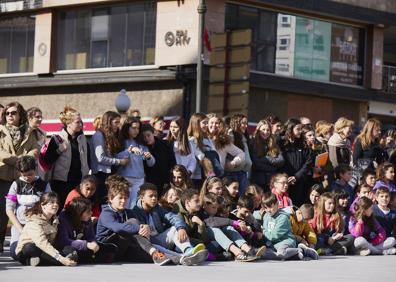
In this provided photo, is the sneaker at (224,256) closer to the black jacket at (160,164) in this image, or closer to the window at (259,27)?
the black jacket at (160,164)

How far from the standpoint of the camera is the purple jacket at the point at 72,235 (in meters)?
12.8

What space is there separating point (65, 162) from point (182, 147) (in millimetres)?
2064

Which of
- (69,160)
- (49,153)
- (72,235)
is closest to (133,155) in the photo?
(69,160)

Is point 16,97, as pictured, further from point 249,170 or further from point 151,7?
point 249,170

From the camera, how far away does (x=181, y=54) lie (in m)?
32.5

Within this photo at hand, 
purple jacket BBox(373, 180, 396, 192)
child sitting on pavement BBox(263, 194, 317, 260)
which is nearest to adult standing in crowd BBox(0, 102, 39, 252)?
child sitting on pavement BBox(263, 194, 317, 260)

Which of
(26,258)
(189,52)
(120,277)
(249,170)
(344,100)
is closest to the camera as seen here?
(120,277)

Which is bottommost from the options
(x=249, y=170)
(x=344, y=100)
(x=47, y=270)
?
(x=47, y=270)

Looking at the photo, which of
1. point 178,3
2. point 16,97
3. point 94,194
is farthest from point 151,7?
point 94,194

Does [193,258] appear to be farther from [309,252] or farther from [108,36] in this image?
[108,36]

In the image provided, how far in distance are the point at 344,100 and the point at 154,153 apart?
70.0 feet

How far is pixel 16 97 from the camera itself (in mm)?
37312

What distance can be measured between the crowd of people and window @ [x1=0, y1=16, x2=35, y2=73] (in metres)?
19.8

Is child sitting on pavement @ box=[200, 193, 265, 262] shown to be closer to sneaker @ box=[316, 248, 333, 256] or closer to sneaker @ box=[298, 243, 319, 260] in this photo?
sneaker @ box=[298, 243, 319, 260]
